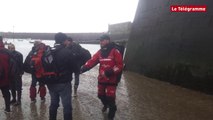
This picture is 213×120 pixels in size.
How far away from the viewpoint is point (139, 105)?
327 inches

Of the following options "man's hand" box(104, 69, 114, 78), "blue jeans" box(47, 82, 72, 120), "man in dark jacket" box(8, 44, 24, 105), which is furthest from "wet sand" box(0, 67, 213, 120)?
"blue jeans" box(47, 82, 72, 120)

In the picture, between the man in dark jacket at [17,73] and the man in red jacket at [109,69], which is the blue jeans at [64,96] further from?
the man in dark jacket at [17,73]

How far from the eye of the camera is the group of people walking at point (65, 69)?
5418 mm

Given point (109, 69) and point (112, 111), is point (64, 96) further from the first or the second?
point (112, 111)

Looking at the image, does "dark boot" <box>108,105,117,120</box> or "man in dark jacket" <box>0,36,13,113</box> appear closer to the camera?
"dark boot" <box>108,105,117,120</box>

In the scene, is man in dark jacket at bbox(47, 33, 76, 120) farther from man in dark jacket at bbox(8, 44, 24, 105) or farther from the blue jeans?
man in dark jacket at bbox(8, 44, 24, 105)

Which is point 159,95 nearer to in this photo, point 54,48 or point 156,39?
point 156,39

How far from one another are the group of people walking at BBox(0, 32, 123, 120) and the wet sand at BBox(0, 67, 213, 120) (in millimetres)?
430

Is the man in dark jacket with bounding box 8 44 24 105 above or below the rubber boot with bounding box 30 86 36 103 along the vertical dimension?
above

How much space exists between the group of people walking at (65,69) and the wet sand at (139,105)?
430 mm

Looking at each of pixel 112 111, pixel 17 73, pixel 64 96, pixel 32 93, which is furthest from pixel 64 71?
pixel 32 93

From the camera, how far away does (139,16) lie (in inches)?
621

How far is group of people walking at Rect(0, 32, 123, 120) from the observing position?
17.8 feet

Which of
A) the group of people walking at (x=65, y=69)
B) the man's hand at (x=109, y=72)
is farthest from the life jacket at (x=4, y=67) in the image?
the man's hand at (x=109, y=72)
